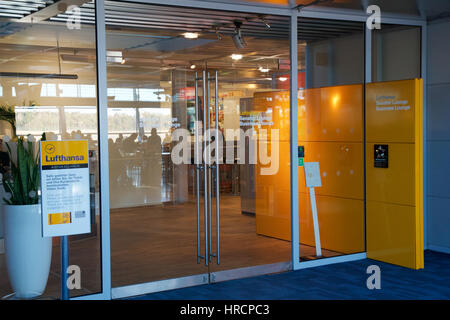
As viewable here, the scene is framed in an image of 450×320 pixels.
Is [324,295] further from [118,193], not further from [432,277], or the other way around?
[118,193]

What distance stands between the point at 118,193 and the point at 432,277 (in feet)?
12.0

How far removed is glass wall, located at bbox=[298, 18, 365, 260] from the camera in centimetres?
705

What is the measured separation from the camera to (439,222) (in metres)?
7.70

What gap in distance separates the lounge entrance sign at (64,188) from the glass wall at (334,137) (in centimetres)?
325

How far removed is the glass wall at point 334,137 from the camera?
23.1 ft

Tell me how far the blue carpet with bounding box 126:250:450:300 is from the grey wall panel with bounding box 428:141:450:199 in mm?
1139

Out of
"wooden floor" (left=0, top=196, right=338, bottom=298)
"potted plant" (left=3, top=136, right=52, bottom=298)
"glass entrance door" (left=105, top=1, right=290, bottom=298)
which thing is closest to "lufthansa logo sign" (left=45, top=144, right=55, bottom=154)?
"potted plant" (left=3, top=136, right=52, bottom=298)

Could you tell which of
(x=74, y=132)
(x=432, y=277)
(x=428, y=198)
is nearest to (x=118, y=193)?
(x=74, y=132)

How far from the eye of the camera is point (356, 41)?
23.9 ft

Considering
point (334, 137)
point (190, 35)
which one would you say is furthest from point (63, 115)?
point (334, 137)

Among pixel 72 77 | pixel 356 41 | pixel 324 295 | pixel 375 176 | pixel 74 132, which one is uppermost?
pixel 356 41

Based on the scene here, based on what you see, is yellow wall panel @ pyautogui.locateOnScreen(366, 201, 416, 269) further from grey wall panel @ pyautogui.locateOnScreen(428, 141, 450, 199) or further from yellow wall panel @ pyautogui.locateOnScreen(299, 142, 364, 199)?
grey wall panel @ pyautogui.locateOnScreen(428, 141, 450, 199)

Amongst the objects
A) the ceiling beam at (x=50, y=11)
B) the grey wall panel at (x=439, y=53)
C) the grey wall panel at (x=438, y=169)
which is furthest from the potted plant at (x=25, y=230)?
the grey wall panel at (x=439, y=53)

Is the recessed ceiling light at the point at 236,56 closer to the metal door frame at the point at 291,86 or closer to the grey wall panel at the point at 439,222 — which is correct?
the metal door frame at the point at 291,86
